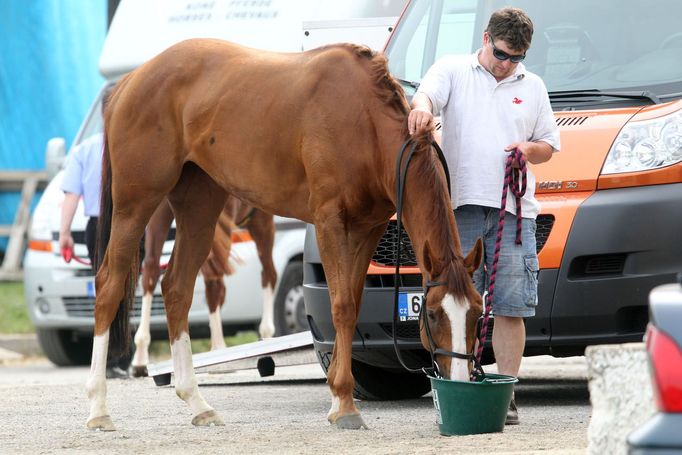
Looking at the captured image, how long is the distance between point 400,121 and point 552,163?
3.35 ft

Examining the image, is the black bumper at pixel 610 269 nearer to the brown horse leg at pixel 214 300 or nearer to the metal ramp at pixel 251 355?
the metal ramp at pixel 251 355

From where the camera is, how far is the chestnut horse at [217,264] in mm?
11664

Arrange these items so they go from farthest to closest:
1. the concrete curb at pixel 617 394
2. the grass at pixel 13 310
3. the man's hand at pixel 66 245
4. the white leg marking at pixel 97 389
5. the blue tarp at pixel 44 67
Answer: the blue tarp at pixel 44 67
the grass at pixel 13 310
the man's hand at pixel 66 245
the white leg marking at pixel 97 389
the concrete curb at pixel 617 394

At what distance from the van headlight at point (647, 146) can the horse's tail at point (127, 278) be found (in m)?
2.66

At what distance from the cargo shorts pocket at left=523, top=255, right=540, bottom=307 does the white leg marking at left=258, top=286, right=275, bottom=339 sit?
5579 mm

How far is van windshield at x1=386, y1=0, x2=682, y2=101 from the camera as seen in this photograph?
25.6 ft

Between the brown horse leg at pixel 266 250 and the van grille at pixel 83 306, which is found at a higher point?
the brown horse leg at pixel 266 250

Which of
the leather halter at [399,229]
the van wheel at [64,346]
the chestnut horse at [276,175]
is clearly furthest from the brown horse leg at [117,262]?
the van wheel at [64,346]

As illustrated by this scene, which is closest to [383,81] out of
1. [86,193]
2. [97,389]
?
[97,389]

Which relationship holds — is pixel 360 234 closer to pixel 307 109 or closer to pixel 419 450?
pixel 307 109

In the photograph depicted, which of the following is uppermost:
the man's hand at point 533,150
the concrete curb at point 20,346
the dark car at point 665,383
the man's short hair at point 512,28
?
the man's short hair at point 512,28

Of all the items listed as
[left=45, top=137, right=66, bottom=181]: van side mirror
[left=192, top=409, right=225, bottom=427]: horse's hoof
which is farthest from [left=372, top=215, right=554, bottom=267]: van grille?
[left=45, top=137, right=66, bottom=181]: van side mirror

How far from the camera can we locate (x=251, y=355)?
9180 millimetres

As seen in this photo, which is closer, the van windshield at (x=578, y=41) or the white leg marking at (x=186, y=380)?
the white leg marking at (x=186, y=380)
